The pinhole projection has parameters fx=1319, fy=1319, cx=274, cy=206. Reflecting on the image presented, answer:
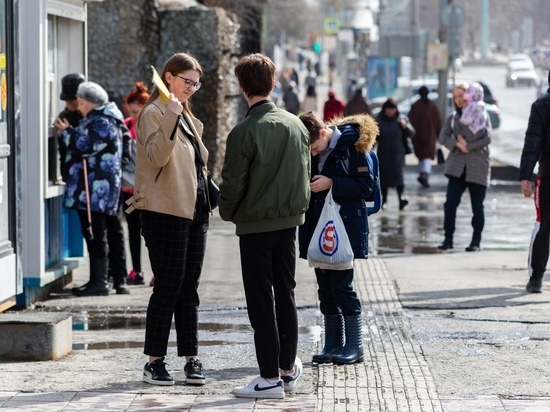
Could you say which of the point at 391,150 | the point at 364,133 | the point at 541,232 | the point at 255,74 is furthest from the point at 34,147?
the point at 391,150

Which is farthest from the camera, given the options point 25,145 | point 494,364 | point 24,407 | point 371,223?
point 371,223

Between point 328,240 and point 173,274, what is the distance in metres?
0.92

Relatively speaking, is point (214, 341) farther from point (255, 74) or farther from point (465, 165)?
point (465, 165)

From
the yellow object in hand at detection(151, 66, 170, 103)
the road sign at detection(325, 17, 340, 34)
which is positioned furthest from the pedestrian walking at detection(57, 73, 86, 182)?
the road sign at detection(325, 17, 340, 34)

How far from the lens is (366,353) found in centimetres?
741

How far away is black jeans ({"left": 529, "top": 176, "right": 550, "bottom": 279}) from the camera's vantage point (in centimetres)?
945

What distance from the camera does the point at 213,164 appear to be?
55.2ft

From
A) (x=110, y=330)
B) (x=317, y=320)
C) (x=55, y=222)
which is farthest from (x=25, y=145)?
(x=317, y=320)

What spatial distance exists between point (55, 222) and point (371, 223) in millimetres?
6102

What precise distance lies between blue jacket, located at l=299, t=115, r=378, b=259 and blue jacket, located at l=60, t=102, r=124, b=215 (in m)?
2.88

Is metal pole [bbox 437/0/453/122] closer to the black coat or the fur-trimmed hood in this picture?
the black coat

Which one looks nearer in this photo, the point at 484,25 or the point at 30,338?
the point at 30,338

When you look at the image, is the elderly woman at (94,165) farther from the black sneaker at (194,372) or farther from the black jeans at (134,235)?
the black sneaker at (194,372)

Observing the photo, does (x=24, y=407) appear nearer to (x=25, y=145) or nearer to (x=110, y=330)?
(x=110, y=330)
